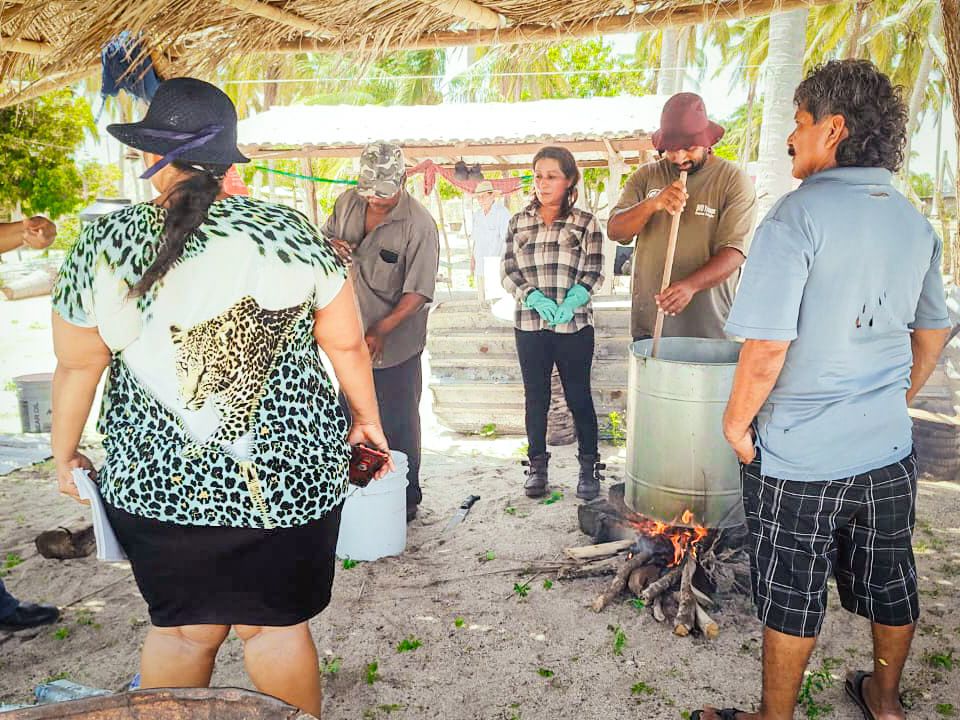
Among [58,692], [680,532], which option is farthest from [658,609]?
[58,692]

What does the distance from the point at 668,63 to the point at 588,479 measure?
34.9 feet

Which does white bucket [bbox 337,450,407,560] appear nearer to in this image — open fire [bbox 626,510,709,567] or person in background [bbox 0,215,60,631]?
open fire [bbox 626,510,709,567]

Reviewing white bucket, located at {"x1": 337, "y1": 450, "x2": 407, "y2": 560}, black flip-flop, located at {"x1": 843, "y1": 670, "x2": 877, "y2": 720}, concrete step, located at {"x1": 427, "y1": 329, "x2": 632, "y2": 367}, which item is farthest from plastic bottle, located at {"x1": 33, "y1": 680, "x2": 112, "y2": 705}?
concrete step, located at {"x1": 427, "y1": 329, "x2": 632, "y2": 367}

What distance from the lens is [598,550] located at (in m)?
3.70

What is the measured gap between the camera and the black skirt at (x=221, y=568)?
1.78 m

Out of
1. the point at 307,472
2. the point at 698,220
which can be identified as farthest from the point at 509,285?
the point at 307,472

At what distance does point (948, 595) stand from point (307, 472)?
3.05 meters

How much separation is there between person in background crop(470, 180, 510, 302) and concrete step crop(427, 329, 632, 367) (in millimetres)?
3737

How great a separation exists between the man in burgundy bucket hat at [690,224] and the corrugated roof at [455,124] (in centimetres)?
512

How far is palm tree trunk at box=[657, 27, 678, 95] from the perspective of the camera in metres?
12.9

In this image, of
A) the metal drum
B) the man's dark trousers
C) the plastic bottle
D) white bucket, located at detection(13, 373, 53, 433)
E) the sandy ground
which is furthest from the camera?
white bucket, located at detection(13, 373, 53, 433)

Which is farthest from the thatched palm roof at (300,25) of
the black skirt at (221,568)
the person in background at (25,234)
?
the black skirt at (221,568)

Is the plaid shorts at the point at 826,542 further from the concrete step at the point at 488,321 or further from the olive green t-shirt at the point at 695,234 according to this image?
the concrete step at the point at 488,321

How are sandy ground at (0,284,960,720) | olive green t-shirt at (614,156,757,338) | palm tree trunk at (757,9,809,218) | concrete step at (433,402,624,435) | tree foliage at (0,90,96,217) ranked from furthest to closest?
tree foliage at (0,90,96,217), concrete step at (433,402,624,435), palm tree trunk at (757,9,809,218), olive green t-shirt at (614,156,757,338), sandy ground at (0,284,960,720)
